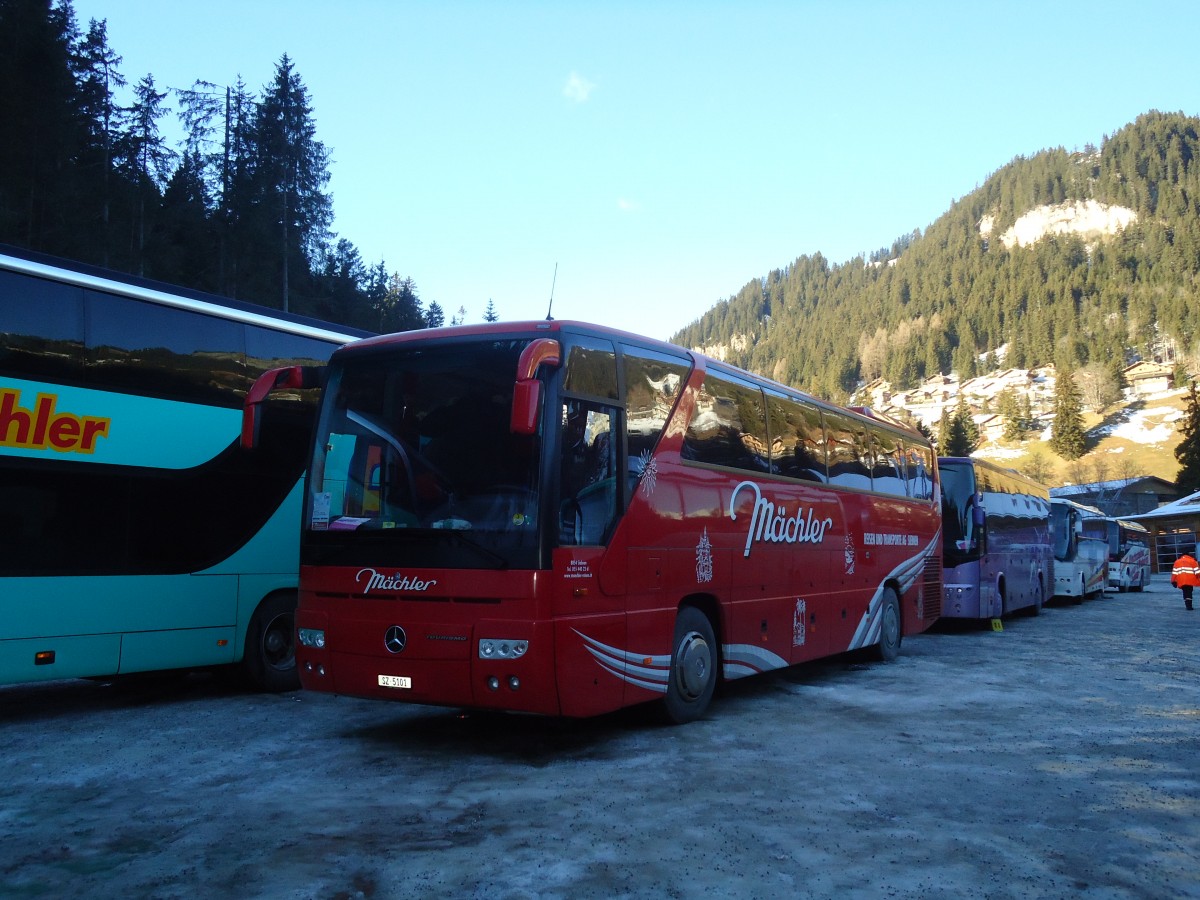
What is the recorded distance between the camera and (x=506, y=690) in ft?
22.8

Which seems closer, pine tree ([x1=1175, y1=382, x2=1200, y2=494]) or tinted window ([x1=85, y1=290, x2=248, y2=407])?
tinted window ([x1=85, y1=290, x2=248, y2=407])

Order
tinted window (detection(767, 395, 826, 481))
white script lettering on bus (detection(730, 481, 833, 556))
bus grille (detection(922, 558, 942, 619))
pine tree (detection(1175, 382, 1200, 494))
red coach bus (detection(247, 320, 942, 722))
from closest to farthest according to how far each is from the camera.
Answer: red coach bus (detection(247, 320, 942, 722)), white script lettering on bus (detection(730, 481, 833, 556)), tinted window (detection(767, 395, 826, 481)), bus grille (detection(922, 558, 942, 619)), pine tree (detection(1175, 382, 1200, 494))

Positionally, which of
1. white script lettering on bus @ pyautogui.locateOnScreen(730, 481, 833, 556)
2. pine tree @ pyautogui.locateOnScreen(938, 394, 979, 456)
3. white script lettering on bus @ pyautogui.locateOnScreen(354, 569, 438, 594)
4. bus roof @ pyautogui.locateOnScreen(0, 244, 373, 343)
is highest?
pine tree @ pyautogui.locateOnScreen(938, 394, 979, 456)

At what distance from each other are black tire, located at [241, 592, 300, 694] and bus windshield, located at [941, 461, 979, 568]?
13.4 metres

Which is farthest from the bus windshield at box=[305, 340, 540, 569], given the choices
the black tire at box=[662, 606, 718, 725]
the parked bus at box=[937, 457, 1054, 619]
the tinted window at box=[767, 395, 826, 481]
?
the parked bus at box=[937, 457, 1054, 619]

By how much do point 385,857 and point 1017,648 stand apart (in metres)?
13.9

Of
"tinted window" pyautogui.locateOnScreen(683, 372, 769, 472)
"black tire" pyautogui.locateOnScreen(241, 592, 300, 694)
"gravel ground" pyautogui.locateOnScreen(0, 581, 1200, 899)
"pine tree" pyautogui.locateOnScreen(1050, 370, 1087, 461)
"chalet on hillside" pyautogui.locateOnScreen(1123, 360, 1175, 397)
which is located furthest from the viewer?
"chalet on hillside" pyautogui.locateOnScreen(1123, 360, 1175, 397)

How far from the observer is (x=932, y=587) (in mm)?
16641

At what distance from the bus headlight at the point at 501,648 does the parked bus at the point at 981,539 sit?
14234mm

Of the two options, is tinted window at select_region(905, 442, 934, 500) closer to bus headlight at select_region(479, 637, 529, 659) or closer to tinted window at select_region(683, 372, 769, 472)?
tinted window at select_region(683, 372, 769, 472)

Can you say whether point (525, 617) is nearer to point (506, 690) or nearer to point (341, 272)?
point (506, 690)

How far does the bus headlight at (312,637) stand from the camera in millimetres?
7715

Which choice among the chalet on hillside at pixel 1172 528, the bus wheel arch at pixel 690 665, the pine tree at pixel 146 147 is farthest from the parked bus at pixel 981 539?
the chalet on hillside at pixel 1172 528

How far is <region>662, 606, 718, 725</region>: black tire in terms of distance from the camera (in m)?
8.57
